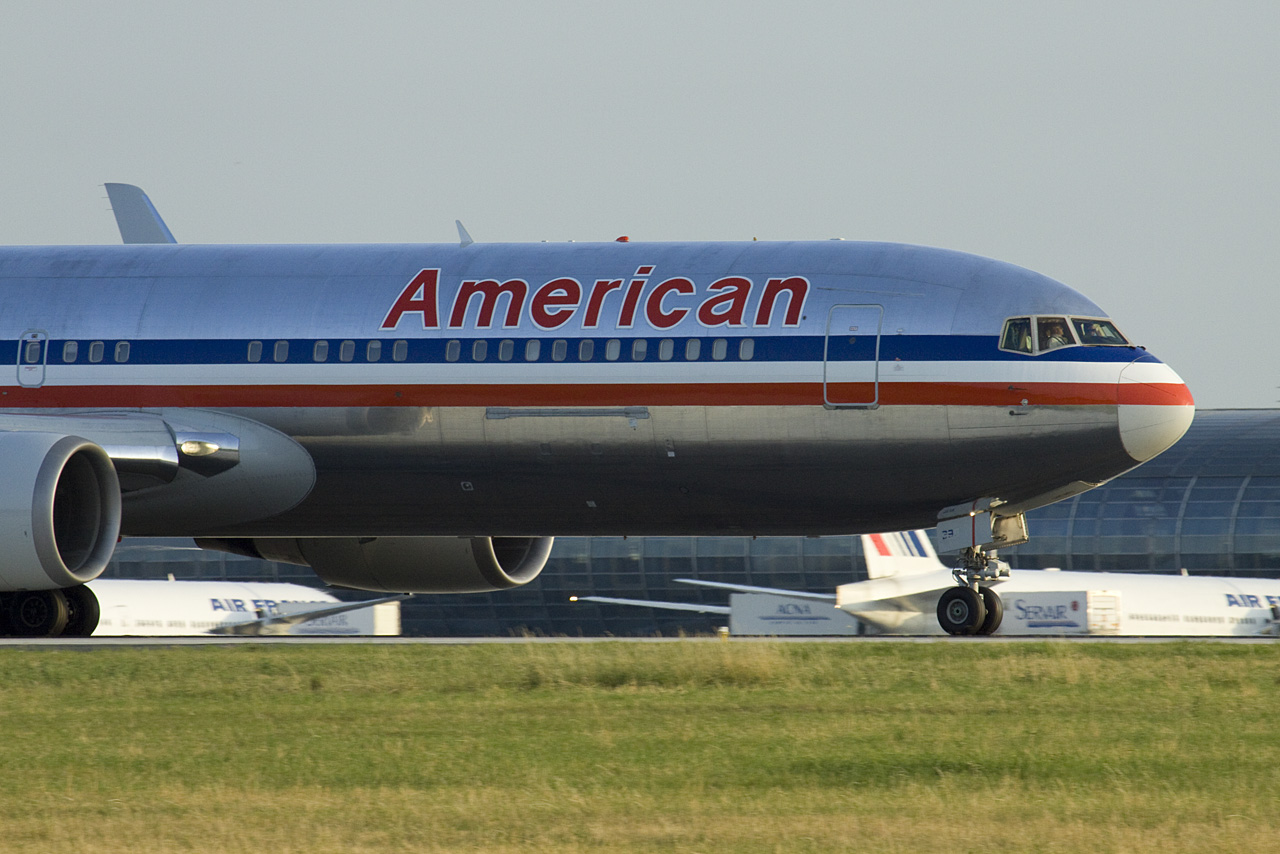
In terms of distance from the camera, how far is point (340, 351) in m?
22.4

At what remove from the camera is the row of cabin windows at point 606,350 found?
69.8ft

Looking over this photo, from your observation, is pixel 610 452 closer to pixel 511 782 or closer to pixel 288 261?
pixel 288 261

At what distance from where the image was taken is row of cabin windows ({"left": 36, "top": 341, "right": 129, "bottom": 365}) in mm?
22875

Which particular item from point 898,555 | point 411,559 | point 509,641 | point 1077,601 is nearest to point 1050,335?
point 509,641

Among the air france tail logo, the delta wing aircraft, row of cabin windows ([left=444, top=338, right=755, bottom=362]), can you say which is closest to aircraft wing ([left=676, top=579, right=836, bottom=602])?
the delta wing aircraft

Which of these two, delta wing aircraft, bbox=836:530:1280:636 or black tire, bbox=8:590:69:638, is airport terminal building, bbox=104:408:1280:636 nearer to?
delta wing aircraft, bbox=836:530:1280:636

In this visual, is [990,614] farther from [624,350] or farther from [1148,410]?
[624,350]

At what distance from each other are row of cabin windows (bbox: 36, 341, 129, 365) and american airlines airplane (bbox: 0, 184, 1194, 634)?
0.03 m

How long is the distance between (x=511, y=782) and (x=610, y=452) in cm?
1033

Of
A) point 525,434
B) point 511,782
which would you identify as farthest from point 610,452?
point 511,782

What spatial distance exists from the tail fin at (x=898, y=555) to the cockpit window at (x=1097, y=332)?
114ft

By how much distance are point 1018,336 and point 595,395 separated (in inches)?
203

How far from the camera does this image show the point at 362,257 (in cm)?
2345

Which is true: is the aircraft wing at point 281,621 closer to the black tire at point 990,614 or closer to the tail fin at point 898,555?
the tail fin at point 898,555
